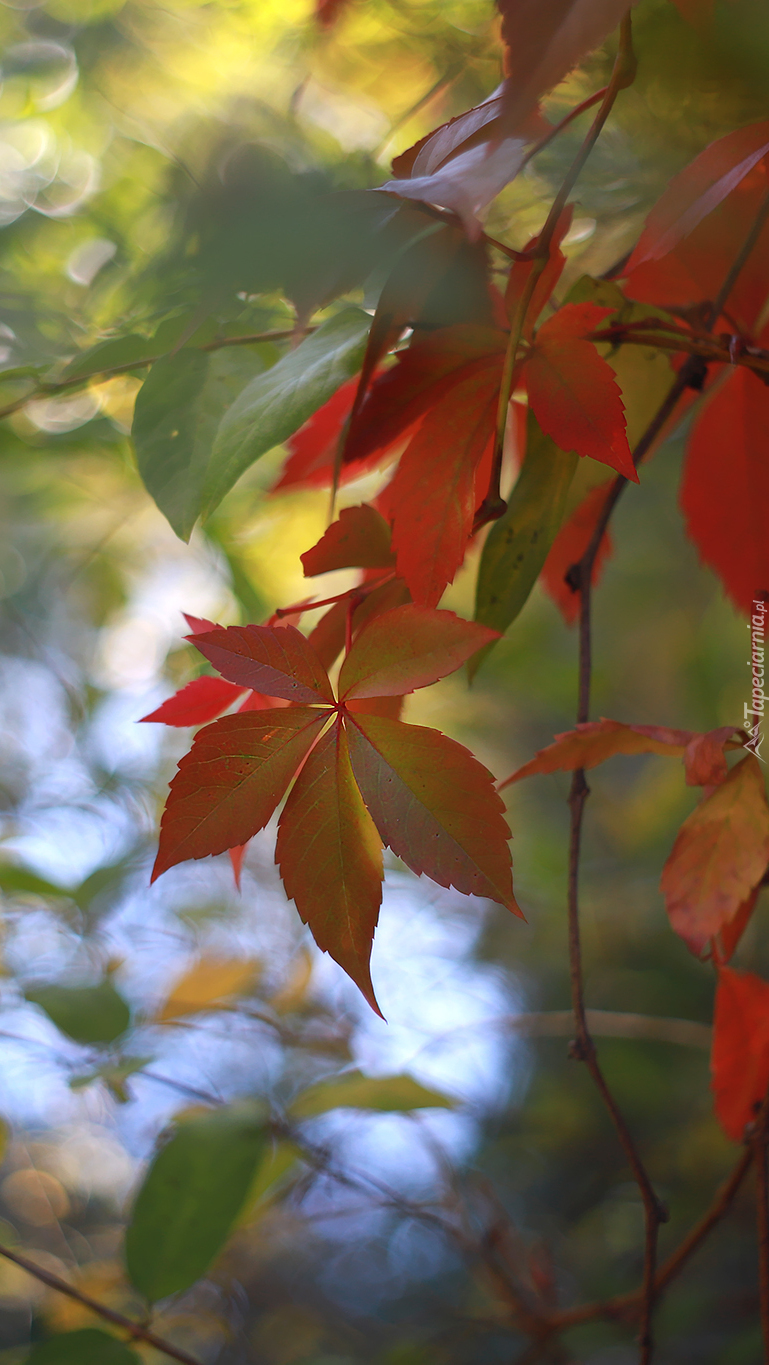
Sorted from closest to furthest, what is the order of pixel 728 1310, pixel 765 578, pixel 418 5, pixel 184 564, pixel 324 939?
pixel 324 939 < pixel 765 578 < pixel 418 5 < pixel 728 1310 < pixel 184 564

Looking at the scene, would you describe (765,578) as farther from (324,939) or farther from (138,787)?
(138,787)

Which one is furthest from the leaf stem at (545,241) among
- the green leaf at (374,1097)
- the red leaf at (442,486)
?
the green leaf at (374,1097)

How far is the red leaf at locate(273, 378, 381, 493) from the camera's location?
28 cm

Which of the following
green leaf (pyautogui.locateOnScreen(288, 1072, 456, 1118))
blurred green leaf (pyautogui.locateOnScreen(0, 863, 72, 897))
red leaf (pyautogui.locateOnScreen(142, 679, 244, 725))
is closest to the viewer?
red leaf (pyautogui.locateOnScreen(142, 679, 244, 725))

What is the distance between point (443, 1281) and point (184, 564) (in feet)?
2.46

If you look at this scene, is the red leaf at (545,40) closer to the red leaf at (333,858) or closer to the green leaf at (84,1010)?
the red leaf at (333,858)

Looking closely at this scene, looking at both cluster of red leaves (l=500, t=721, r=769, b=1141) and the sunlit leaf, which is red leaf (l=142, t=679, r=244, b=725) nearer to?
cluster of red leaves (l=500, t=721, r=769, b=1141)

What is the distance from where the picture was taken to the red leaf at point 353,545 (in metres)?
0.21

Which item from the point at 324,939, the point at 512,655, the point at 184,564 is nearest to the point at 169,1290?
the point at 324,939

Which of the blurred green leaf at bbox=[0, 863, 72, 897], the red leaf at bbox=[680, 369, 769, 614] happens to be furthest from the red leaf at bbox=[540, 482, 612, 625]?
the blurred green leaf at bbox=[0, 863, 72, 897]

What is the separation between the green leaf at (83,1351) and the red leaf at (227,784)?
0.26 metres

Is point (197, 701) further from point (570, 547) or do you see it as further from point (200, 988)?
point (200, 988)

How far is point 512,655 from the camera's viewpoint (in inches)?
26.1

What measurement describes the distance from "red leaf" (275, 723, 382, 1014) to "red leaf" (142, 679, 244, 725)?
2.3 inches
